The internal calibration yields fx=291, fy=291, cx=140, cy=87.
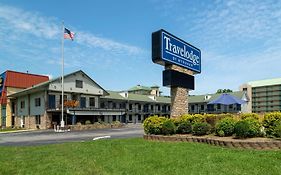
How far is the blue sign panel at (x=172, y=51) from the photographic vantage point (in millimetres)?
16666

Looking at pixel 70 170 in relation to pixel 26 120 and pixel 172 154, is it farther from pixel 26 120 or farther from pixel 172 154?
pixel 26 120

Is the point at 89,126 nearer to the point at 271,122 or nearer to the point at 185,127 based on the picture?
the point at 185,127

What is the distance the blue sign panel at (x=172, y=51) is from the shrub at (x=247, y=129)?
6349 millimetres

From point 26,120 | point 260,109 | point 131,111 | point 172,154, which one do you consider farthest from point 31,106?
point 260,109

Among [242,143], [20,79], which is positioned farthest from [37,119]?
[242,143]

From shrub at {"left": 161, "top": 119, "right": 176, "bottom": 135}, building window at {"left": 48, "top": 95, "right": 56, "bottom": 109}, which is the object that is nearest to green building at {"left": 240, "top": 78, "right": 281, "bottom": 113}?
building window at {"left": 48, "top": 95, "right": 56, "bottom": 109}

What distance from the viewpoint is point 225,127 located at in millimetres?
12664

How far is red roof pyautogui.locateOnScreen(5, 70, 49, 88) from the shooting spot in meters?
53.2

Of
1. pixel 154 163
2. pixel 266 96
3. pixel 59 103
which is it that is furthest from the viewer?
pixel 266 96

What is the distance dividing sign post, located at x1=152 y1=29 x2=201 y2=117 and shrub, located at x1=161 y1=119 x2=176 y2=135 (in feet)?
8.21

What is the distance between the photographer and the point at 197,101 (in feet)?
237

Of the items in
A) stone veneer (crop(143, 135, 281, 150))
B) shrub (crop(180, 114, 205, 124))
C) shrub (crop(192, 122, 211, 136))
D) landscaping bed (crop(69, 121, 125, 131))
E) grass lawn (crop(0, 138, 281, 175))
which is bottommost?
landscaping bed (crop(69, 121, 125, 131))

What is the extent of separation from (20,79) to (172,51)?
4457 cm

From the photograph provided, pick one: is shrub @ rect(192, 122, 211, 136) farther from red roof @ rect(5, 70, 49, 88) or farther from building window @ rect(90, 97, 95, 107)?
red roof @ rect(5, 70, 49, 88)
